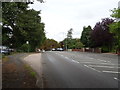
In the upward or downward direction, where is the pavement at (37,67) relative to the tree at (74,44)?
downward

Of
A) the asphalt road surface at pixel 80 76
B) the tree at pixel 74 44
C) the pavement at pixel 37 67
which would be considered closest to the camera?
the asphalt road surface at pixel 80 76

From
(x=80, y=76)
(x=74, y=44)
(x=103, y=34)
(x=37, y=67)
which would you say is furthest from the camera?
(x=74, y=44)

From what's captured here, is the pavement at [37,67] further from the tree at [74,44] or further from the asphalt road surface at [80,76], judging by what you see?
the tree at [74,44]

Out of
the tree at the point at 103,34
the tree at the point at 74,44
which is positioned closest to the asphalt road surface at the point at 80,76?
the tree at the point at 103,34

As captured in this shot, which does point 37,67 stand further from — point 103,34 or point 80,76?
point 103,34

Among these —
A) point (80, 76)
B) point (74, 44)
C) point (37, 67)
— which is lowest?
point (80, 76)

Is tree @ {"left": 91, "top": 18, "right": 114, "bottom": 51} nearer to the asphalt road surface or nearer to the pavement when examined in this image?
the pavement

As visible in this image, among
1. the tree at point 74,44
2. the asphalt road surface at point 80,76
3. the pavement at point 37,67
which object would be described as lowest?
the asphalt road surface at point 80,76

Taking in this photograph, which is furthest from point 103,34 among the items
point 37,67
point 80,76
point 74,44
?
point 74,44

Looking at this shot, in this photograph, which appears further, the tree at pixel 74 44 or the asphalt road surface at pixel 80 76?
the tree at pixel 74 44

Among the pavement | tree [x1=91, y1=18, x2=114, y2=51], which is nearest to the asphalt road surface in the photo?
the pavement

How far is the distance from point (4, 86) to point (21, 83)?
1013mm

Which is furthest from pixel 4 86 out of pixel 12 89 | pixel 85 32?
pixel 85 32

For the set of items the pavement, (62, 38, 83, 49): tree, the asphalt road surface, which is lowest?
the asphalt road surface
